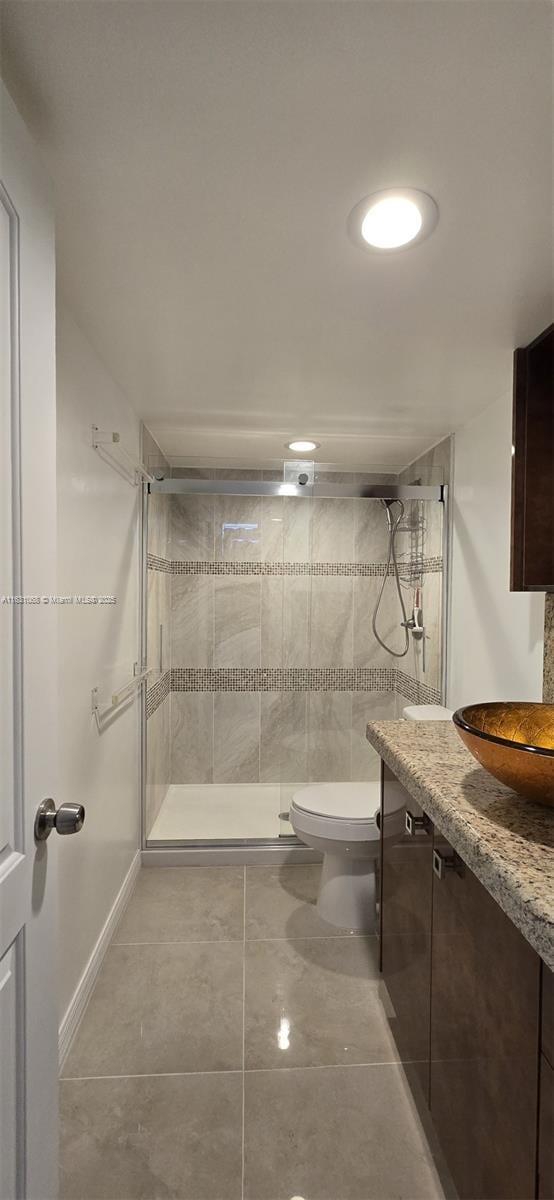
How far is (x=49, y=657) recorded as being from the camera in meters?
0.95

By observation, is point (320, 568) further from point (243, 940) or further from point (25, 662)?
point (25, 662)

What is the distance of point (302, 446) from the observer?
2879mm

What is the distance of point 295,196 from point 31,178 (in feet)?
1.70

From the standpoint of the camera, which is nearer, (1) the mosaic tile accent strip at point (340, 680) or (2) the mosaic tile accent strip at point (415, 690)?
(2) the mosaic tile accent strip at point (415, 690)

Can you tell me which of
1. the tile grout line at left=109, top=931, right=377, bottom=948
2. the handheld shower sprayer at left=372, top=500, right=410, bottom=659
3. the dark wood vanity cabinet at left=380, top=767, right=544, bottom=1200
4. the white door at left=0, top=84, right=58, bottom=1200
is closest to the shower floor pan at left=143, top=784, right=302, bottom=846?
the tile grout line at left=109, top=931, right=377, bottom=948

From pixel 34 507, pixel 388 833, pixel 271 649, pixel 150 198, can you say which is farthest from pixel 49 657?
pixel 271 649

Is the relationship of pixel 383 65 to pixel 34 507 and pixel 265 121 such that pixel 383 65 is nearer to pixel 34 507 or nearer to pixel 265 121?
pixel 265 121

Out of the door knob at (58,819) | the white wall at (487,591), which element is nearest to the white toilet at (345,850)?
the white wall at (487,591)

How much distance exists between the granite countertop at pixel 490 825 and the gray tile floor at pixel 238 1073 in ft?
2.97

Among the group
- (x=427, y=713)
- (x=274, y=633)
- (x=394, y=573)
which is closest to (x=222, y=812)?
(x=274, y=633)

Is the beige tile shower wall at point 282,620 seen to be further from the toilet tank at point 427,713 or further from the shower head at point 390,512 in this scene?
the toilet tank at point 427,713

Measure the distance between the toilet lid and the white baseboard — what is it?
0.84m

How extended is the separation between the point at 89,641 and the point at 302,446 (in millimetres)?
1648

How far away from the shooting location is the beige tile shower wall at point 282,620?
9.43 feet
